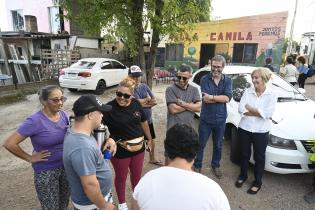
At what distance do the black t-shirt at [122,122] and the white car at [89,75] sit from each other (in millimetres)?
8014

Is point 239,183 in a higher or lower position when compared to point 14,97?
higher

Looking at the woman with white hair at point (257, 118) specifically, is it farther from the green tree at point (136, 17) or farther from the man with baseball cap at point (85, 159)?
the green tree at point (136, 17)

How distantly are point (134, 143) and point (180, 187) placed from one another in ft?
5.35

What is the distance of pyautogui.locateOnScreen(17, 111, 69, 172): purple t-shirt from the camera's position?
2.30 metres

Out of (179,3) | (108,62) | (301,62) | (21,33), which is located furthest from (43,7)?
(301,62)

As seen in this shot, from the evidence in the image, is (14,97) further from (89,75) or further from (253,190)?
(253,190)

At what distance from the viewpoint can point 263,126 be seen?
3521 mm

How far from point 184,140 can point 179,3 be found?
5.85 m

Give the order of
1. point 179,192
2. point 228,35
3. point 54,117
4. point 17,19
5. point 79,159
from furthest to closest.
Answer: point 17,19 < point 228,35 < point 54,117 < point 79,159 < point 179,192

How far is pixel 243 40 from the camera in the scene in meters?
14.1

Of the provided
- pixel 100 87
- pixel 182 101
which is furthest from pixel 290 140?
pixel 100 87

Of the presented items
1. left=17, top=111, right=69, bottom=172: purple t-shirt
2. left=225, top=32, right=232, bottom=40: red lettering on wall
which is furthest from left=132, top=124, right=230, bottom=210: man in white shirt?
left=225, top=32, right=232, bottom=40: red lettering on wall

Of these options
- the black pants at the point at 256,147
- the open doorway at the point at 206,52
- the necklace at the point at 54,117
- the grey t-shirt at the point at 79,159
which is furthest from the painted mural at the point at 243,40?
the grey t-shirt at the point at 79,159

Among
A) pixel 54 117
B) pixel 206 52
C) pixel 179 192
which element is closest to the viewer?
pixel 179 192
